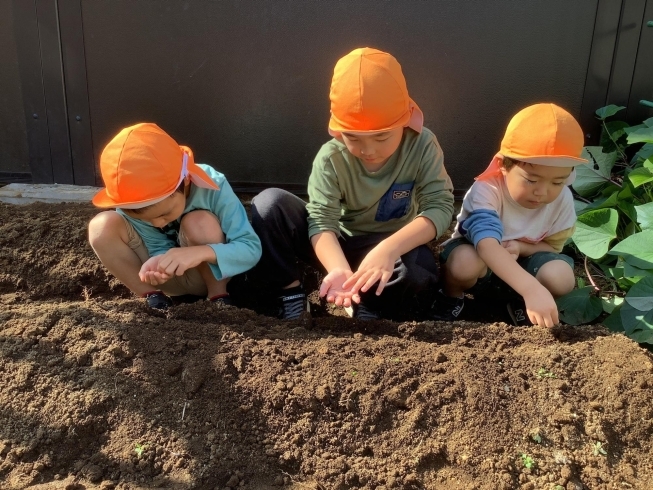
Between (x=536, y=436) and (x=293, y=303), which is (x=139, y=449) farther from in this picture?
(x=536, y=436)

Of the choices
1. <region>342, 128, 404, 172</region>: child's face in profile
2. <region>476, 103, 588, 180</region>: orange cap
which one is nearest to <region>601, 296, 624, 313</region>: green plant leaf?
<region>476, 103, 588, 180</region>: orange cap

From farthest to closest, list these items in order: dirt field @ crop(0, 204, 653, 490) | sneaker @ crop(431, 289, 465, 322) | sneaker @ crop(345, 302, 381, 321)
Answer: sneaker @ crop(431, 289, 465, 322)
sneaker @ crop(345, 302, 381, 321)
dirt field @ crop(0, 204, 653, 490)

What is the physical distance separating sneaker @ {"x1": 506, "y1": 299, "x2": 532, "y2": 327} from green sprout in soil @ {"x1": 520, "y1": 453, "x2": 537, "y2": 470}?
91cm

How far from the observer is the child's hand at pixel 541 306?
85.2 inches

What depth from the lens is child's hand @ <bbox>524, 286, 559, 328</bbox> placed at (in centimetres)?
216

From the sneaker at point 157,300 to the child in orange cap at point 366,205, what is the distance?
451 millimetres

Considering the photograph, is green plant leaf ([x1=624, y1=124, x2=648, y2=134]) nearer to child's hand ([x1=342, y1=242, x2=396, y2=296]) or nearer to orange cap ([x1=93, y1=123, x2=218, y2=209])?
child's hand ([x1=342, y1=242, x2=396, y2=296])

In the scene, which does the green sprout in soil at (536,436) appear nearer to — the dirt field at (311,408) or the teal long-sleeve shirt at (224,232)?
the dirt field at (311,408)

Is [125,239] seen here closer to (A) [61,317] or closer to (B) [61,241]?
(A) [61,317]

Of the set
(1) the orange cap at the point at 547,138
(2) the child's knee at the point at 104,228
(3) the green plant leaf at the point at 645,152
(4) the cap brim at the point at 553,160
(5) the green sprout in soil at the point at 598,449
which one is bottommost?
(5) the green sprout in soil at the point at 598,449

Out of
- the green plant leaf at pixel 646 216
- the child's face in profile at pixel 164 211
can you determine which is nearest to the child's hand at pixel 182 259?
the child's face in profile at pixel 164 211

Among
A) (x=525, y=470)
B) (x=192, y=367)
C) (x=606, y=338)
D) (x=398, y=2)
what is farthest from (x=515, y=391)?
(x=398, y=2)

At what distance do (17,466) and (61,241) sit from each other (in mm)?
1524

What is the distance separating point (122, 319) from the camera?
7.23 feet
